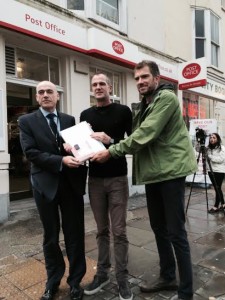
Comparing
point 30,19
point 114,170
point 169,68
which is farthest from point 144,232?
point 169,68

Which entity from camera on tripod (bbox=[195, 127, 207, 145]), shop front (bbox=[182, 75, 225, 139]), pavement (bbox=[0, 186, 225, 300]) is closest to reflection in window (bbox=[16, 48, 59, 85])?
pavement (bbox=[0, 186, 225, 300])

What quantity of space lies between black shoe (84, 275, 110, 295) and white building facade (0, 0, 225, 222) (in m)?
3.04

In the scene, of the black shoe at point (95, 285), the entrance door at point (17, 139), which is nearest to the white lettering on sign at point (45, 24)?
the entrance door at point (17, 139)

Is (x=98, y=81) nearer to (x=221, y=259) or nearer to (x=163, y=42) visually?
(x=221, y=259)

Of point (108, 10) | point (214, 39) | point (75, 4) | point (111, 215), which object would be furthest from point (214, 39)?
point (111, 215)

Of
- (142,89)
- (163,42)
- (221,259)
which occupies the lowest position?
(221,259)

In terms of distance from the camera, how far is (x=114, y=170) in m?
3.00

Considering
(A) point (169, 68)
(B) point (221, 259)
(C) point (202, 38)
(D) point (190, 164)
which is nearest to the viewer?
(D) point (190, 164)

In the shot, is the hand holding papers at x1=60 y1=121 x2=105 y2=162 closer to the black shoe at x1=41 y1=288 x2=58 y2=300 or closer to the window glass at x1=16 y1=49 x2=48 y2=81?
the black shoe at x1=41 y1=288 x2=58 y2=300

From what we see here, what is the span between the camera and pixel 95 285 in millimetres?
3072

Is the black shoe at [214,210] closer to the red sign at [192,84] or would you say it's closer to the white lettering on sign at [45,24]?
the red sign at [192,84]

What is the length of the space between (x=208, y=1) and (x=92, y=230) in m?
10.5

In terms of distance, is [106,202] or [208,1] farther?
[208,1]

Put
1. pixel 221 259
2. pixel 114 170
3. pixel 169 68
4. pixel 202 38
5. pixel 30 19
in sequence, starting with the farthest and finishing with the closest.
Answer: pixel 202 38 → pixel 169 68 → pixel 30 19 → pixel 221 259 → pixel 114 170
